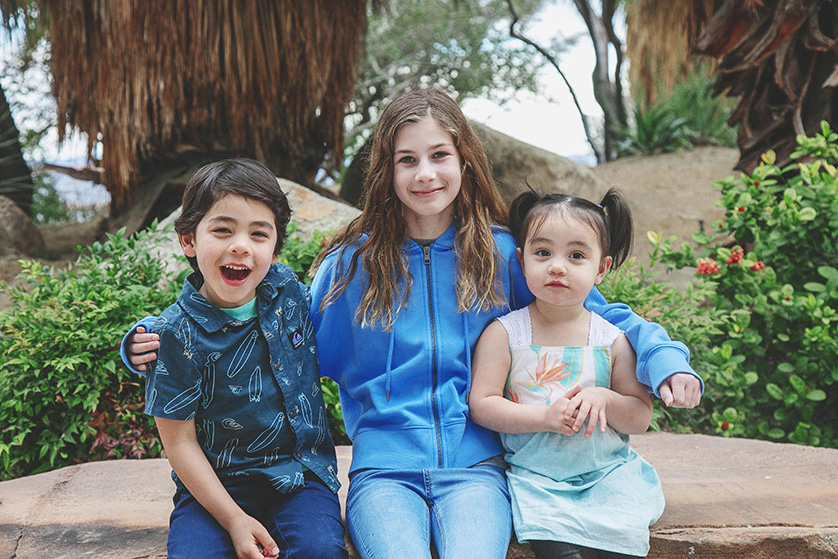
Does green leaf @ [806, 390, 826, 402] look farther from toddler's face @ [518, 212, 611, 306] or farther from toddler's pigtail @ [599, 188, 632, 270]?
toddler's face @ [518, 212, 611, 306]

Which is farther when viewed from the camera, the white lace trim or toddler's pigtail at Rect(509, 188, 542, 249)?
toddler's pigtail at Rect(509, 188, 542, 249)

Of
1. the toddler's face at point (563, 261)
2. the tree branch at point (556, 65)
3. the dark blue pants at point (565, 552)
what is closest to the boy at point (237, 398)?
the dark blue pants at point (565, 552)

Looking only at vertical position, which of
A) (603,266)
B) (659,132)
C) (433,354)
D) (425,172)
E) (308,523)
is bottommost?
(308,523)

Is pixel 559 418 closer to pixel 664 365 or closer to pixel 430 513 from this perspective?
pixel 664 365

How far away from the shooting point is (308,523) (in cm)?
190

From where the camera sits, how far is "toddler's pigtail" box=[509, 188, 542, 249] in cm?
231

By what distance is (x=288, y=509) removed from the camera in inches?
77.0

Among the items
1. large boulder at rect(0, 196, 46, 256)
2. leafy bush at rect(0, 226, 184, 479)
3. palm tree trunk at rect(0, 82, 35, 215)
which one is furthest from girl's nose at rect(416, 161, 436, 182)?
palm tree trunk at rect(0, 82, 35, 215)

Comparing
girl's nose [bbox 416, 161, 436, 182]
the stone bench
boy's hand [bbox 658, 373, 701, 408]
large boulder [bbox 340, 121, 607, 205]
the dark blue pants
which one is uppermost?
large boulder [bbox 340, 121, 607, 205]

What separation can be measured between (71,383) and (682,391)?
2433mm

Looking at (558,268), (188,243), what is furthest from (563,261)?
(188,243)

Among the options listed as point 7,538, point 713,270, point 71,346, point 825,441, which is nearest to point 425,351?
point 7,538

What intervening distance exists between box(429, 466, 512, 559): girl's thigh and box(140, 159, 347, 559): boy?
276 mm

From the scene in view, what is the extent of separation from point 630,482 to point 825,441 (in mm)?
2060
